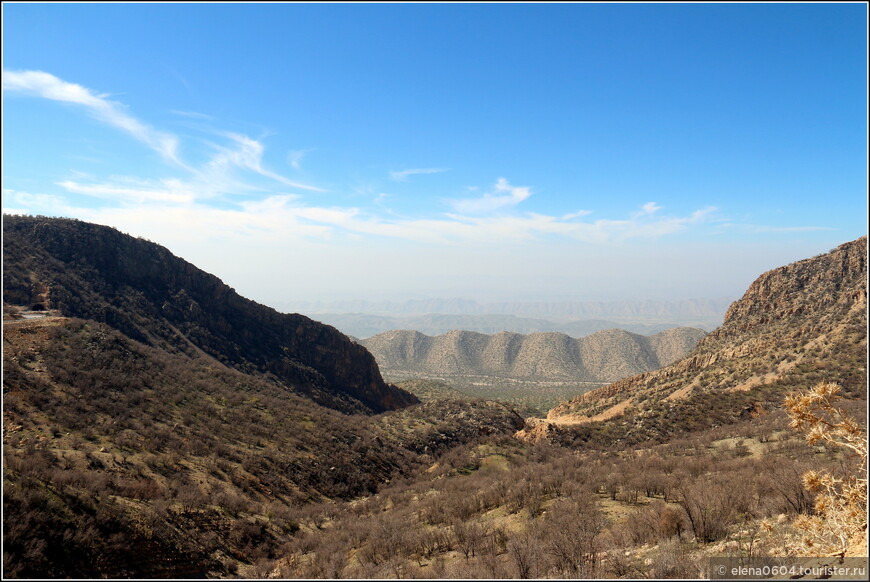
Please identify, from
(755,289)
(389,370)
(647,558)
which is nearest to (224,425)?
(647,558)

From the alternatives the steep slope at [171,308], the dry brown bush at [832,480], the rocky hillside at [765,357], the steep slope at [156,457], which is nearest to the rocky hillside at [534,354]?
the steep slope at [171,308]

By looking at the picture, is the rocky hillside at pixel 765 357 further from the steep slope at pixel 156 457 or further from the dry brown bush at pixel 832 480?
the dry brown bush at pixel 832 480

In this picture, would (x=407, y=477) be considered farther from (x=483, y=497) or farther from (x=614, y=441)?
(x=614, y=441)

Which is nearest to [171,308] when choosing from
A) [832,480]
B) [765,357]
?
[832,480]

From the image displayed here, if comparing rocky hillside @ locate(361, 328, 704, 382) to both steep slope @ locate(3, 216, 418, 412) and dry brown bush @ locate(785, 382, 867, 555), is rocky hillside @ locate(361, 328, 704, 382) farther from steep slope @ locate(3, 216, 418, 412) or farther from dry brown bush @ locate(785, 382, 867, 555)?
dry brown bush @ locate(785, 382, 867, 555)

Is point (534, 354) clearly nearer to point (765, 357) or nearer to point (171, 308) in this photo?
point (765, 357)

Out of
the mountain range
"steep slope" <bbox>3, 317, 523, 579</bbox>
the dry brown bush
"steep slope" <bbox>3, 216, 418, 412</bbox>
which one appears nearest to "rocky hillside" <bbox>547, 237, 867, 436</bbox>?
the mountain range
